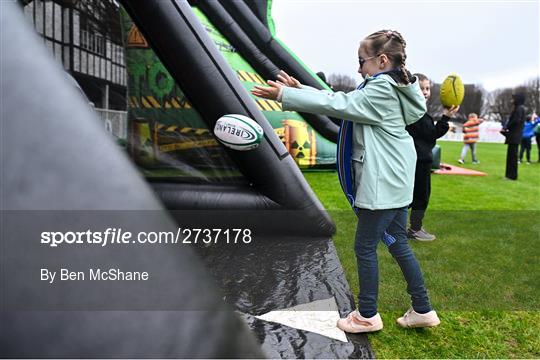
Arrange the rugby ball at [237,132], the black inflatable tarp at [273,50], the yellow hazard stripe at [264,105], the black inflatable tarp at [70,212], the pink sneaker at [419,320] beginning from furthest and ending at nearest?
the black inflatable tarp at [273,50], the yellow hazard stripe at [264,105], the rugby ball at [237,132], the pink sneaker at [419,320], the black inflatable tarp at [70,212]

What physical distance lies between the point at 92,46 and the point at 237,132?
5.06ft

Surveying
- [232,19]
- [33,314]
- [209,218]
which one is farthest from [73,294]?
[232,19]

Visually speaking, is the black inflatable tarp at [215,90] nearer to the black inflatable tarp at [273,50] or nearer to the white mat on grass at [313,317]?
the white mat on grass at [313,317]

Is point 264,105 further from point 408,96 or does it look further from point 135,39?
point 408,96

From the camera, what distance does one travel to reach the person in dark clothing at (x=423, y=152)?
130 inches

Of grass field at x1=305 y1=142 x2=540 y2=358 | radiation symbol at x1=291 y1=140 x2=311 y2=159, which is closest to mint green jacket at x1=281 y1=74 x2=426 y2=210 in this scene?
grass field at x1=305 y1=142 x2=540 y2=358

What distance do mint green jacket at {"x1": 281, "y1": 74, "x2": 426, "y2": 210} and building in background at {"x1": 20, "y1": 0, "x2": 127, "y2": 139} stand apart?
2145mm

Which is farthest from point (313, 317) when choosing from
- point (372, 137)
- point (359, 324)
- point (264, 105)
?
point (264, 105)

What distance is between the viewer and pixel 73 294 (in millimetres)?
920

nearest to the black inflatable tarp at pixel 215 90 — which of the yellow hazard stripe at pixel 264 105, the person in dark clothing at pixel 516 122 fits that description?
the yellow hazard stripe at pixel 264 105

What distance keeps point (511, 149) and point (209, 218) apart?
6204 millimetres

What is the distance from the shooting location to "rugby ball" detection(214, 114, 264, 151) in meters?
3.11

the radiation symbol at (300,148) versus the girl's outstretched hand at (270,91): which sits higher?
the girl's outstretched hand at (270,91)

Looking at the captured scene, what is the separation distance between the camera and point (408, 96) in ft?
6.76
